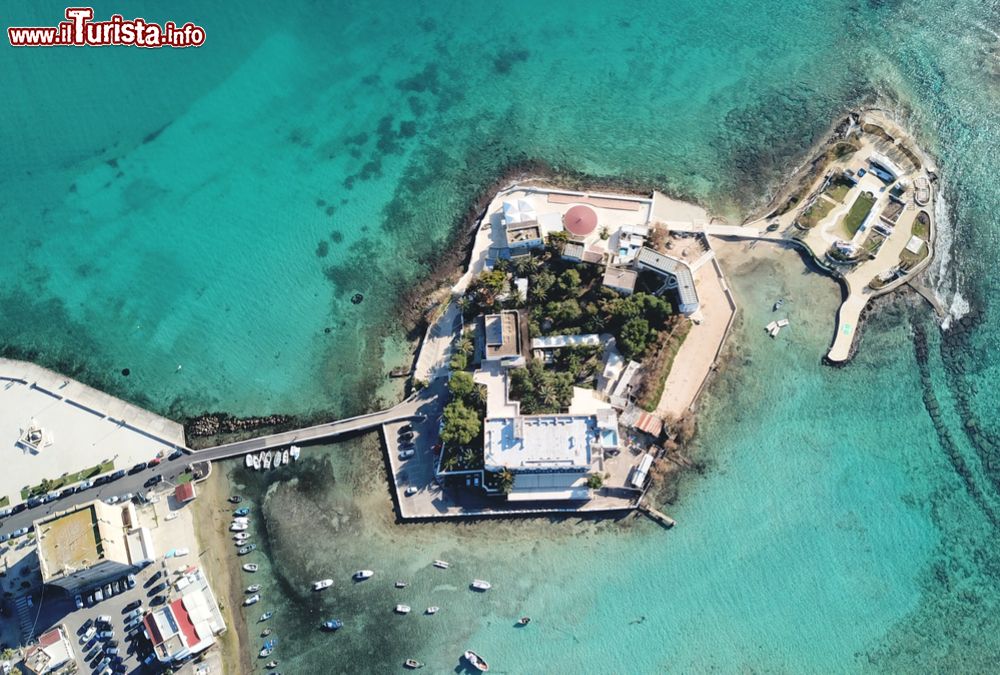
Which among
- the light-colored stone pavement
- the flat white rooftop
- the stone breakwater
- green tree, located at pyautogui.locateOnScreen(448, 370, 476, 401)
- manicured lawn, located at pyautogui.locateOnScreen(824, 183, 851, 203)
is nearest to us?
the flat white rooftop

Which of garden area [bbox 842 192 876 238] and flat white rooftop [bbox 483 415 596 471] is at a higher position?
garden area [bbox 842 192 876 238]

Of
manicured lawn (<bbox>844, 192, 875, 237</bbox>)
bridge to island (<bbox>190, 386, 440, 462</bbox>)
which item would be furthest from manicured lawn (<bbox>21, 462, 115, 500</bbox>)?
manicured lawn (<bbox>844, 192, 875, 237</bbox>)

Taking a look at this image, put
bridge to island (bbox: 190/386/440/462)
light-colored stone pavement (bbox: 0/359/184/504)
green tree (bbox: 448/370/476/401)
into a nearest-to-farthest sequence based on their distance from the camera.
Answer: green tree (bbox: 448/370/476/401)
light-colored stone pavement (bbox: 0/359/184/504)
bridge to island (bbox: 190/386/440/462)

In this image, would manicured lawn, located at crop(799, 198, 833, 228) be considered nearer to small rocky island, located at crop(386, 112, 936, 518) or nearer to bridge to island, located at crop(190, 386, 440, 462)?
small rocky island, located at crop(386, 112, 936, 518)

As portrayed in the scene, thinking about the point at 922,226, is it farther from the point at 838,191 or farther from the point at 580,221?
the point at 580,221

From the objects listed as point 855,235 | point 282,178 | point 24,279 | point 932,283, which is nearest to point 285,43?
point 282,178

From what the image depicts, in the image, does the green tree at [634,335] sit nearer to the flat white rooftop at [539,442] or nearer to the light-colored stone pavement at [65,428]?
the flat white rooftop at [539,442]
